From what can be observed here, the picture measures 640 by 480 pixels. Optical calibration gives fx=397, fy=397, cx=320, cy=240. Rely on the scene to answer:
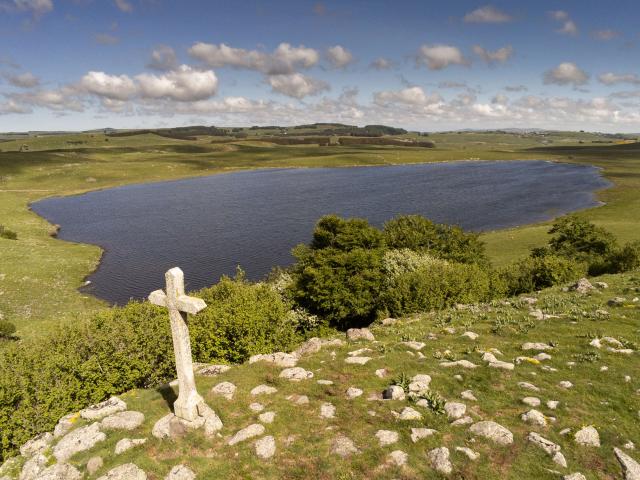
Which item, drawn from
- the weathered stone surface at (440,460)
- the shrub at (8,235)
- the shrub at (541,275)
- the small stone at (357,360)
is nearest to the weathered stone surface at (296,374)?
the small stone at (357,360)

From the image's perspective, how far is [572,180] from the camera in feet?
649

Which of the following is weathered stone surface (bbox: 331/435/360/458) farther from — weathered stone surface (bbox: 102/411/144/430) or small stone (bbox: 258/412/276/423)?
weathered stone surface (bbox: 102/411/144/430)

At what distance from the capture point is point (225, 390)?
1877 cm

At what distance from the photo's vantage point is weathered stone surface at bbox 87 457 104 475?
551 inches

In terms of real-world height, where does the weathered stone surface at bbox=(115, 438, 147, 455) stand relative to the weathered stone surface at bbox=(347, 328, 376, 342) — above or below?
above

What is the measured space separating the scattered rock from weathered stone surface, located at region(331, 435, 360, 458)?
292 cm

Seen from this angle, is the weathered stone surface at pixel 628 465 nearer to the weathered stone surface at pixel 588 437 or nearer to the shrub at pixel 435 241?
the weathered stone surface at pixel 588 437

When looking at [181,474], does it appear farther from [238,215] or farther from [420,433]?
[238,215]

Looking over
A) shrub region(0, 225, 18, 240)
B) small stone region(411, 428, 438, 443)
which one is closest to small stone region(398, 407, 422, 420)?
small stone region(411, 428, 438, 443)

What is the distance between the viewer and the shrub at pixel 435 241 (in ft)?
190

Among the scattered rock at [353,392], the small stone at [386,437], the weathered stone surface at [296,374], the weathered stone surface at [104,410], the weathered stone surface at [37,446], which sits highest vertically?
the small stone at [386,437]

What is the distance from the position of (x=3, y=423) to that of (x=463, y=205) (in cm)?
14389

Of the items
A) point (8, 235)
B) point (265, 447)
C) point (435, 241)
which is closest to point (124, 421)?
point (265, 447)

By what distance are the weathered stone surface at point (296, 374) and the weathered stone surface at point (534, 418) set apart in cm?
963
